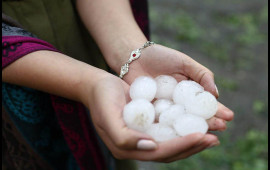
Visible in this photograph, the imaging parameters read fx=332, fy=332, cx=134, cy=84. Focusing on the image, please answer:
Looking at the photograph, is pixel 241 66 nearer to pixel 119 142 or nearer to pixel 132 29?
pixel 132 29

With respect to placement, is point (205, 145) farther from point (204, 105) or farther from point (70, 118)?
point (70, 118)

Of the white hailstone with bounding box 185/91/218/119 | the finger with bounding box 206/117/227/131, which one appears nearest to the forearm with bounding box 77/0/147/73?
the white hailstone with bounding box 185/91/218/119

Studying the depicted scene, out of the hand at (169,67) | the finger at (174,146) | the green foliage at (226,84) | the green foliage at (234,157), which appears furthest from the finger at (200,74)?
the green foliage at (226,84)

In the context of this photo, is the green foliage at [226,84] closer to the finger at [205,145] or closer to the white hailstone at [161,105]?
the white hailstone at [161,105]

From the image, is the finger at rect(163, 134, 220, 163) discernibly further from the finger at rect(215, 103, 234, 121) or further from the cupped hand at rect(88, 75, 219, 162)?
the finger at rect(215, 103, 234, 121)

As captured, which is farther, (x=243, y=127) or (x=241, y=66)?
(x=241, y=66)

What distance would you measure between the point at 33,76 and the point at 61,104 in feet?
0.52

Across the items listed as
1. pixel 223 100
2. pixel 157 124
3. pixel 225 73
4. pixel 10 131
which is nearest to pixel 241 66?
pixel 225 73

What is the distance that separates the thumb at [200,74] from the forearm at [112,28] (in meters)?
0.25

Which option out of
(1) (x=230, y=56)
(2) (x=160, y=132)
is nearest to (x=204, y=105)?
(2) (x=160, y=132)

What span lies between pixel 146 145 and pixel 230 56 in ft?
9.12

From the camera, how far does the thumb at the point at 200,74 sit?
132cm

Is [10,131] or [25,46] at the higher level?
[25,46]

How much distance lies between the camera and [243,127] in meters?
2.71
